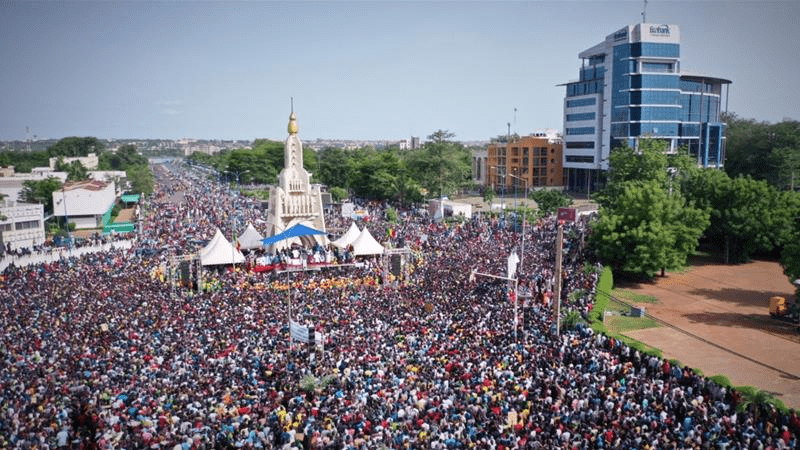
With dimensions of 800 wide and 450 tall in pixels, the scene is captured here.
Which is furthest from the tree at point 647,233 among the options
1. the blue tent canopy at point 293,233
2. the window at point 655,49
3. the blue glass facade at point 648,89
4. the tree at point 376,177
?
the tree at point 376,177

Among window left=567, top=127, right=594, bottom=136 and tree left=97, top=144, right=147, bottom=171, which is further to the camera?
tree left=97, top=144, right=147, bottom=171

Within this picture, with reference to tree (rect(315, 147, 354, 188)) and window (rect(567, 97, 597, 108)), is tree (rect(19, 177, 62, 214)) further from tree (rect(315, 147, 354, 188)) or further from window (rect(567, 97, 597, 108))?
window (rect(567, 97, 597, 108))

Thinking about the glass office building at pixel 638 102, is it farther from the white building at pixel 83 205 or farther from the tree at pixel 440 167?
the white building at pixel 83 205

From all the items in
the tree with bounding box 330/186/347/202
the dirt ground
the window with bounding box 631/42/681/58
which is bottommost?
the dirt ground

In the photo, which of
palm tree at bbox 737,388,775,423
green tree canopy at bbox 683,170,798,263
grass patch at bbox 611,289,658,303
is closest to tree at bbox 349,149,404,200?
green tree canopy at bbox 683,170,798,263

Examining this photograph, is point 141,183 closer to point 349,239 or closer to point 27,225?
point 27,225

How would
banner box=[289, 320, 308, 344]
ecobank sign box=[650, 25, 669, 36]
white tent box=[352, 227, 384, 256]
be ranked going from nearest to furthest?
banner box=[289, 320, 308, 344], white tent box=[352, 227, 384, 256], ecobank sign box=[650, 25, 669, 36]

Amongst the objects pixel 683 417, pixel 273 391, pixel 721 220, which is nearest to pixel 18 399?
pixel 273 391
